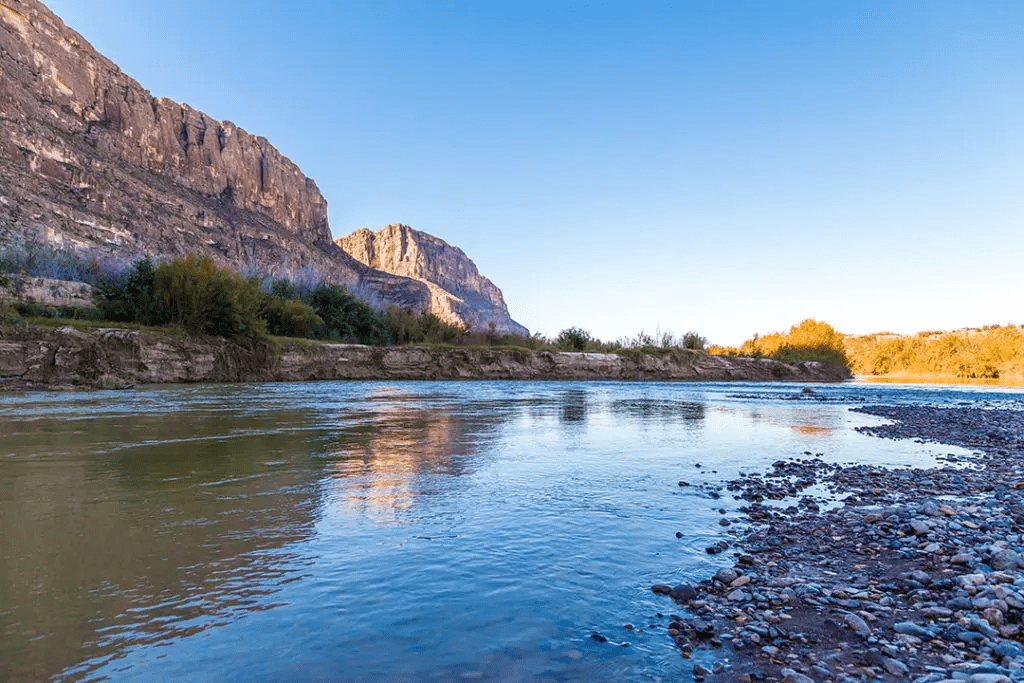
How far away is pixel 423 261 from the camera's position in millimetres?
142750

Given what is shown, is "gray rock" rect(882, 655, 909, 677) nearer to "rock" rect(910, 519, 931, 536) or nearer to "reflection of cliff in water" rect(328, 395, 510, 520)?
"rock" rect(910, 519, 931, 536)

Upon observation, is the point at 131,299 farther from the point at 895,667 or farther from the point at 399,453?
the point at 895,667

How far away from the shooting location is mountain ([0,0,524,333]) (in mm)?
49688

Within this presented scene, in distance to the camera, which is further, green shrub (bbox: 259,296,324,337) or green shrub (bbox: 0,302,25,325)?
green shrub (bbox: 259,296,324,337)


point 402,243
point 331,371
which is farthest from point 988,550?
point 402,243

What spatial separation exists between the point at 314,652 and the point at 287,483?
2996 mm

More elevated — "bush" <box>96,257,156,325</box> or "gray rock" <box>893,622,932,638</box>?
"bush" <box>96,257,156,325</box>

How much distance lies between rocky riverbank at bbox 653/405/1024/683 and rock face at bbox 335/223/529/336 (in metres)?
127

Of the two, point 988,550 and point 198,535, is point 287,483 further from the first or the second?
point 988,550

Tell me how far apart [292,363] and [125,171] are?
6147 cm

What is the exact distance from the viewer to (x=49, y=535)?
3.11 metres

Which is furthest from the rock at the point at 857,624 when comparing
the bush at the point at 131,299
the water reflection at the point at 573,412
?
the bush at the point at 131,299

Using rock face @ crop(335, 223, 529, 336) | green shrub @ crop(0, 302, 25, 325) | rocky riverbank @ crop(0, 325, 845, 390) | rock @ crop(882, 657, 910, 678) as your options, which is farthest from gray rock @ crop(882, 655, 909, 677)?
rock face @ crop(335, 223, 529, 336)

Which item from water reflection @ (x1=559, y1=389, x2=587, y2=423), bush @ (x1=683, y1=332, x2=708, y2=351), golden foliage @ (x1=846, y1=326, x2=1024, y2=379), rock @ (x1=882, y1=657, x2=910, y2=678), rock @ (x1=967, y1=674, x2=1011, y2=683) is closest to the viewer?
rock @ (x1=967, y1=674, x2=1011, y2=683)
